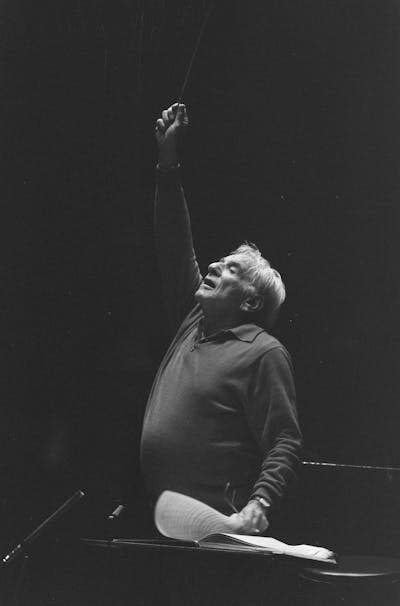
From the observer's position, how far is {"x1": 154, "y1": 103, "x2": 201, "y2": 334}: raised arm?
2035 millimetres

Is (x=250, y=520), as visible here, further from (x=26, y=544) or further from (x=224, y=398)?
(x=26, y=544)

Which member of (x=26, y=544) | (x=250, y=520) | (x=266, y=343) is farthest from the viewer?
(x=266, y=343)

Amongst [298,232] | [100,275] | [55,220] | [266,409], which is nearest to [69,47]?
[55,220]

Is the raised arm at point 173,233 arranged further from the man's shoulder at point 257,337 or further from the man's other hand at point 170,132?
the man's shoulder at point 257,337

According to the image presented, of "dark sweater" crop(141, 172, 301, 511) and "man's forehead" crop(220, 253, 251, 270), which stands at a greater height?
"man's forehead" crop(220, 253, 251, 270)

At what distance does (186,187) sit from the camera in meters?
2.11

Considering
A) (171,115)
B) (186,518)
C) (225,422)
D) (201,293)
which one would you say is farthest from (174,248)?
(186,518)

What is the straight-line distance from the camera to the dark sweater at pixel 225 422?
1885 millimetres

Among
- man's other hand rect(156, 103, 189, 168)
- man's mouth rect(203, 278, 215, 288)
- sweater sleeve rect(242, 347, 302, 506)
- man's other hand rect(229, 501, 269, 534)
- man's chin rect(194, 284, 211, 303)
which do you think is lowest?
man's other hand rect(229, 501, 269, 534)

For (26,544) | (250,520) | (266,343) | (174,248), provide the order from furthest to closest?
(174,248) < (266,343) < (250,520) < (26,544)

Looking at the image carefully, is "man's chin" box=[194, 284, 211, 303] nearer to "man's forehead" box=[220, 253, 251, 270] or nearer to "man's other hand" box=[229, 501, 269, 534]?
"man's forehead" box=[220, 253, 251, 270]

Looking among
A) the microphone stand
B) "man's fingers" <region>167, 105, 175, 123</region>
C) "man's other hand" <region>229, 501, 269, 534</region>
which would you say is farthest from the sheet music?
"man's fingers" <region>167, 105, 175, 123</region>

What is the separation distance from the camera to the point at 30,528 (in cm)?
207

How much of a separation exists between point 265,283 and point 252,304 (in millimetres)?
74
